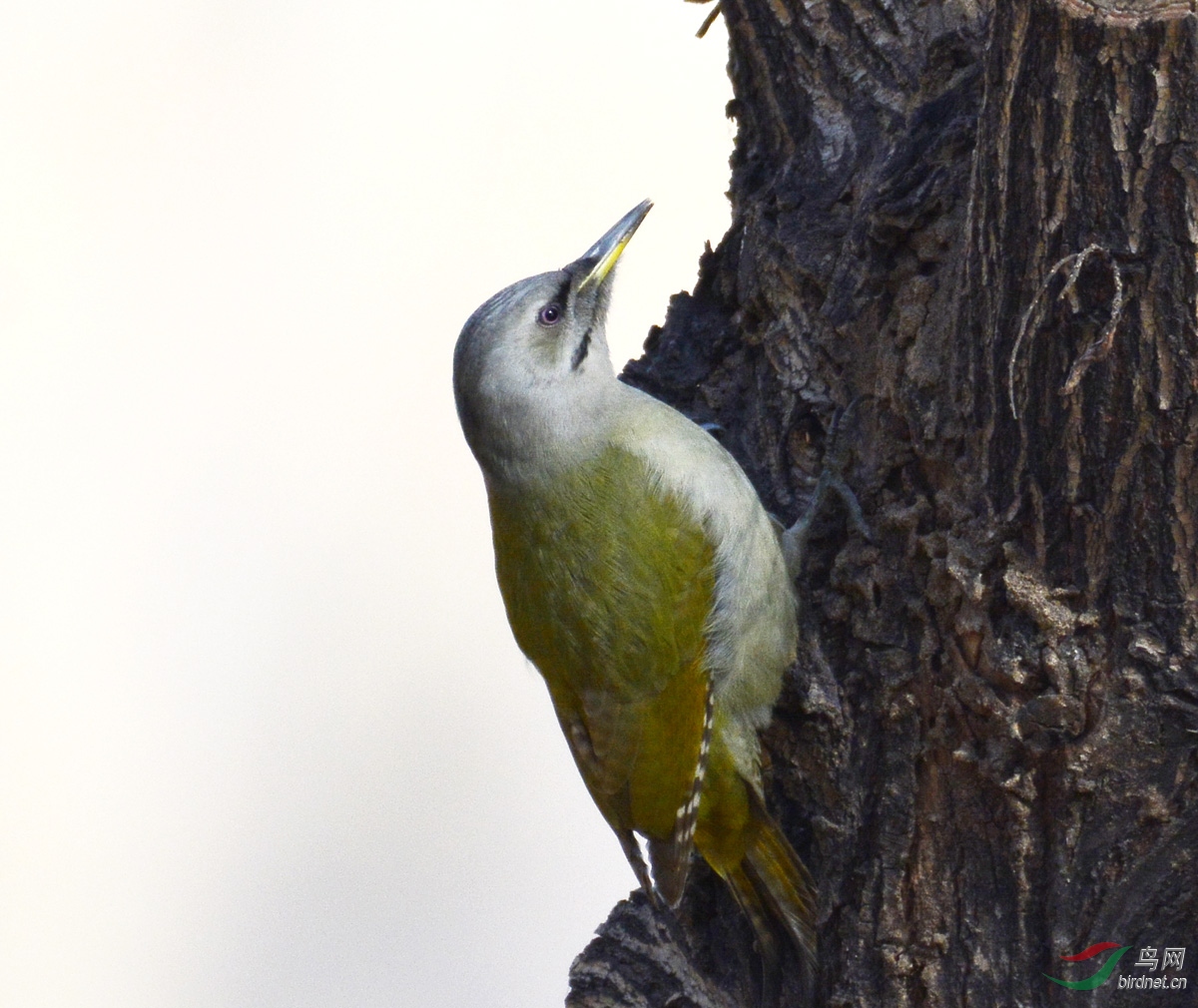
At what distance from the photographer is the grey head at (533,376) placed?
2.85m

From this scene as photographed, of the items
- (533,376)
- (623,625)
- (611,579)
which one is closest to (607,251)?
(533,376)

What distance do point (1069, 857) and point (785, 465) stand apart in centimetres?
108

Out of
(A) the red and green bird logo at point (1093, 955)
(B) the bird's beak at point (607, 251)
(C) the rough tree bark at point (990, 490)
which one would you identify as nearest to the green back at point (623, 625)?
(C) the rough tree bark at point (990, 490)

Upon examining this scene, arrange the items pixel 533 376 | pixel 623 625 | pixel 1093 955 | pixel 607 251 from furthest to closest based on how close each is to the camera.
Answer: pixel 607 251 → pixel 533 376 → pixel 623 625 → pixel 1093 955

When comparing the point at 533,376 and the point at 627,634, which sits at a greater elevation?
the point at 533,376

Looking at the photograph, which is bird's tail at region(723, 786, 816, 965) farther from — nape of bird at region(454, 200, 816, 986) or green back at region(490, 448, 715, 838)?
green back at region(490, 448, 715, 838)

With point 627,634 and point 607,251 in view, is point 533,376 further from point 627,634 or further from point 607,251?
point 627,634

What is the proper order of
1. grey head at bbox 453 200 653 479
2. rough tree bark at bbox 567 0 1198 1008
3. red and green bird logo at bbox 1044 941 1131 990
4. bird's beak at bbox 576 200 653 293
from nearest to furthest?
rough tree bark at bbox 567 0 1198 1008 < red and green bird logo at bbox 1044 941 1131 990 < grey head at bbox 453 200 653 479 < bird's beak at bbox 576 200 653 293

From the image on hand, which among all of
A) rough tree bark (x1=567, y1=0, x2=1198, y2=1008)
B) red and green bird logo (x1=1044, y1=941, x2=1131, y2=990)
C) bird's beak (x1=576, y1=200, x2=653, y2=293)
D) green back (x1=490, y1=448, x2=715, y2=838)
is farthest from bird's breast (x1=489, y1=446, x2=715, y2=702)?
red and green bird logo (x1=1044, y1=941, x2=1131, y2=990)

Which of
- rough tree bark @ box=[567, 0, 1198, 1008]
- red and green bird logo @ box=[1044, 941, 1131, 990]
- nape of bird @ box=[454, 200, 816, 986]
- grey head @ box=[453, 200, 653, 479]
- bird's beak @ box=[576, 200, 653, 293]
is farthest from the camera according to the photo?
bird's beak @ box=[576, 200, 653, 293]

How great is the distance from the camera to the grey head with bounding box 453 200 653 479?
2846 mm

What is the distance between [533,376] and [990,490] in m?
1.22

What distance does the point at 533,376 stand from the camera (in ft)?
9.53

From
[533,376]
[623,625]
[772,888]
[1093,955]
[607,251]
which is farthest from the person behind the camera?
[607,251]
